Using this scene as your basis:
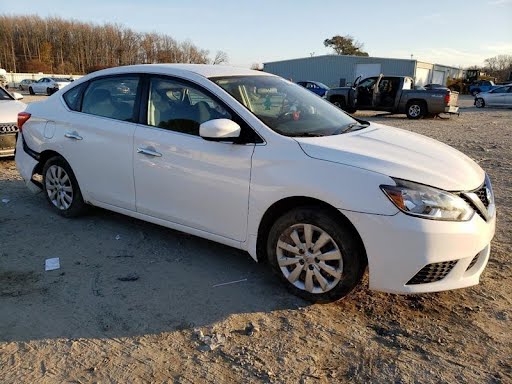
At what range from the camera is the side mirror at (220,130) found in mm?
3312

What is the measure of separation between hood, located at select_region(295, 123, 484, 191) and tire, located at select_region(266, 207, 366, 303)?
17.0 inches

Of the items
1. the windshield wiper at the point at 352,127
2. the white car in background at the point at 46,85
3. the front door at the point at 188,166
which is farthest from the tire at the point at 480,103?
the white car in background at the point at 46,85

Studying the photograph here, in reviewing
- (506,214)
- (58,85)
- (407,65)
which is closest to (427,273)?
(506,214)

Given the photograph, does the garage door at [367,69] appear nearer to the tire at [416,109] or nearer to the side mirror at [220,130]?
the tire at [416,109]

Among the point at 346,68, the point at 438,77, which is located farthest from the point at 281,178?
the point at 438,77

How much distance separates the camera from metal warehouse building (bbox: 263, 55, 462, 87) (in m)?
50.2

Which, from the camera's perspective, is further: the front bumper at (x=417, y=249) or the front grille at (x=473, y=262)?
the front grille at (x=473, y=262)

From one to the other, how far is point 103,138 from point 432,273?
10.4 feet

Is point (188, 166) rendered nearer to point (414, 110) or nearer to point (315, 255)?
point (315, 255)

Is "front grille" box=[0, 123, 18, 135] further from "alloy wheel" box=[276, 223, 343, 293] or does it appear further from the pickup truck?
the pickup truck

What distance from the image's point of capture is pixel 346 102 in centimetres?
2016

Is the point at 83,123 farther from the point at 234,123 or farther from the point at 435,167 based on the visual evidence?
the point at 435,167

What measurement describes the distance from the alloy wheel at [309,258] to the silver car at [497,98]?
1101 inches

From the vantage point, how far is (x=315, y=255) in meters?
3.21
